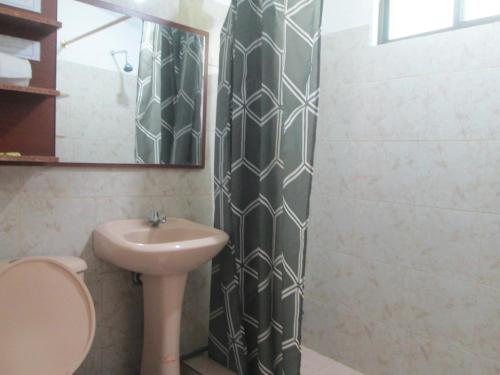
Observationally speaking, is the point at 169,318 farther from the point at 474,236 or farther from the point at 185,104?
the point at 474,236

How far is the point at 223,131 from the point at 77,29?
0.77m

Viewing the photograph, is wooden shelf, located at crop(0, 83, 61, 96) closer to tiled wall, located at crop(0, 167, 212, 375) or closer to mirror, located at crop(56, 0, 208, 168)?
mirror, located at crop(56, 0, 208, 168)

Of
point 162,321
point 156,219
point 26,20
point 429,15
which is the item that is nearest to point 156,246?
point 156,219

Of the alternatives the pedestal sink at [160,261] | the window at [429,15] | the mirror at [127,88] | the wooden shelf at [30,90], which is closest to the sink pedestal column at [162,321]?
the pedestal sink at [160,261]

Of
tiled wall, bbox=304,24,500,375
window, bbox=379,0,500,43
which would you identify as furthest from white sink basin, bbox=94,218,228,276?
window, bbox=379,0,500,43

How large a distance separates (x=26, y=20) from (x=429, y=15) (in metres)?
1.76

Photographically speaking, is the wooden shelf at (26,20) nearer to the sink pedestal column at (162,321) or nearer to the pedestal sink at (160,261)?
the pedestal sink at (160,261)

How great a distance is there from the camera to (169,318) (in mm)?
1769

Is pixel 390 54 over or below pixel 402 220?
over

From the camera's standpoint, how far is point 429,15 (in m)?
1.92

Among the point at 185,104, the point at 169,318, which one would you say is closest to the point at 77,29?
the point at 185,104

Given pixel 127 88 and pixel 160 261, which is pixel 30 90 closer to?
pixel 127 88

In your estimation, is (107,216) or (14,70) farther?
(107,216)

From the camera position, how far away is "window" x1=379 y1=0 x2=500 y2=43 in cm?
172
